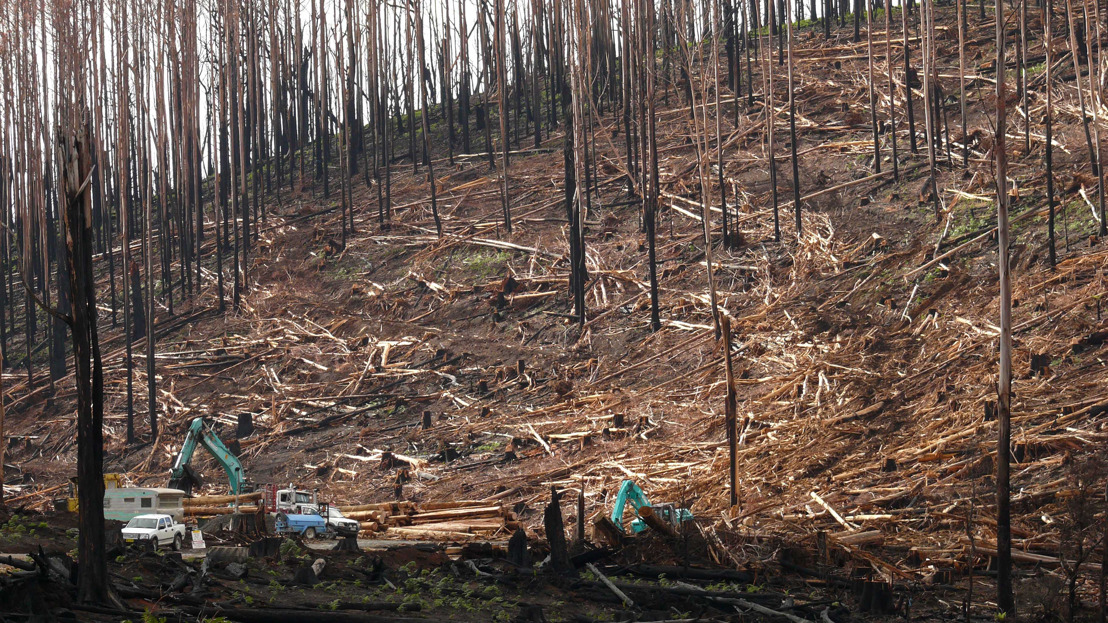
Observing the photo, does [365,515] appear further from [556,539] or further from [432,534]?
[556,539]

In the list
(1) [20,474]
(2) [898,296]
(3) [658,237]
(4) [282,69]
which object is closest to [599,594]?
(2) [898,296]

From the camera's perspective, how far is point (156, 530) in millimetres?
19922

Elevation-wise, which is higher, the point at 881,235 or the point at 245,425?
the point at 881,235

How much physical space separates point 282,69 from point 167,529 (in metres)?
30.6

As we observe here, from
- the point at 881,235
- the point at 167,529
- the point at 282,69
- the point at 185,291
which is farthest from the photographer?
the point at 282,69

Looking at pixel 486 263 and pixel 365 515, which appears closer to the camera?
pixel 365 515

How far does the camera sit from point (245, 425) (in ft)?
→ 102

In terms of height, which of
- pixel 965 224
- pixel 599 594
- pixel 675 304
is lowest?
pixel 599 594

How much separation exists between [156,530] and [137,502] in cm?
358

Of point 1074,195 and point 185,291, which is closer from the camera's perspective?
point 1074,195

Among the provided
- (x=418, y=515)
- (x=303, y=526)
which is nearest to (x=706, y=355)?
(x=418, y=515)

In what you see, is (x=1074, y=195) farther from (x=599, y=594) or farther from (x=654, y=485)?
(x=599, y=594)

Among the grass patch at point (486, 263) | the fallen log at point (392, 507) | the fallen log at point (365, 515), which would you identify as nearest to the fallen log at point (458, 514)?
the fallen log at point (392, 507)

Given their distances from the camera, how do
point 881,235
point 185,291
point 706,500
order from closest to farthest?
point 706,500
point 881,235
point 185,291
